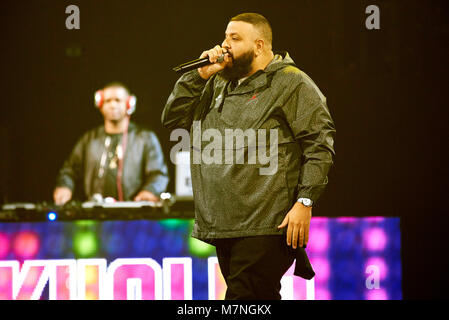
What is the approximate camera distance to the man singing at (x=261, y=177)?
2061mm

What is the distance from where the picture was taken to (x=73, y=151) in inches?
183

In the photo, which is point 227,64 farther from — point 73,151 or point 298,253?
point 73,151

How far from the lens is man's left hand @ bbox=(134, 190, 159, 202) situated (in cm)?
455

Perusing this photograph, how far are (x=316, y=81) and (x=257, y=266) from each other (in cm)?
263

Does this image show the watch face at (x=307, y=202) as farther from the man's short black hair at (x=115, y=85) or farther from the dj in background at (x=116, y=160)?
the man's short black hair at (x=115, y=85)

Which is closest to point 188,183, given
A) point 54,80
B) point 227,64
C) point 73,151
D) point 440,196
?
point 73,151

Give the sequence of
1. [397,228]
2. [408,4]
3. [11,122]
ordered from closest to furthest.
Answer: [397,228]
[408,4]
[11,122]

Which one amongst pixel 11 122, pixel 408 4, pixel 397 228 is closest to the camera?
pixel 397 228

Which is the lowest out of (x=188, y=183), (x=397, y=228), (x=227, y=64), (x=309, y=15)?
(x=397, y=228)

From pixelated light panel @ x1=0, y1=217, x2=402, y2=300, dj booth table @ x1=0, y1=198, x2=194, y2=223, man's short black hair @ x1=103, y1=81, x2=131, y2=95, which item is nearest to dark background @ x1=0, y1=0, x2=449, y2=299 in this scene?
man's short black hair @ x1=103, y1=81, x2=131, y2=95

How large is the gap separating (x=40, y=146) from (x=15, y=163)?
23 cm

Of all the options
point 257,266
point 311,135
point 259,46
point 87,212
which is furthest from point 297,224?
point 87,212
